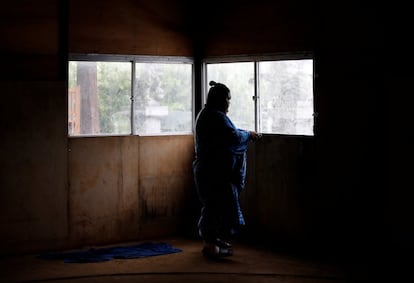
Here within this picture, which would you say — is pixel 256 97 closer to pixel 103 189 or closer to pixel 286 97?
pixel 286 97

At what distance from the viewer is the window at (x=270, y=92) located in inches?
242

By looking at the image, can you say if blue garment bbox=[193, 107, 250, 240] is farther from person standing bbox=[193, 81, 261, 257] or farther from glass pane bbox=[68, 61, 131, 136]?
glass pane bbox=[68, 61, 131, 136]

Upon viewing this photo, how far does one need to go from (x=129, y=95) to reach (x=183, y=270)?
A: 7.05 ft

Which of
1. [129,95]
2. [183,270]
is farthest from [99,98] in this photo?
[183,270]

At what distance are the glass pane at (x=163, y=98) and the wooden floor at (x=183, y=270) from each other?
1.57m

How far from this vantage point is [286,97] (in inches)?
248

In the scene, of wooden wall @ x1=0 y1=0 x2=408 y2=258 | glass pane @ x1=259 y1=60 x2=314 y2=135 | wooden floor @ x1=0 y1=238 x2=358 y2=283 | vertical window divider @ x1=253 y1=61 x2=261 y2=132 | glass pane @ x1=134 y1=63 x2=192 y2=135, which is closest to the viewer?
wooden floor @ x1=0 y1=238 x2=358 y2=283

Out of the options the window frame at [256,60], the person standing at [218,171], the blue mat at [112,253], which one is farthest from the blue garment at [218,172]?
the window frame at [256,60]

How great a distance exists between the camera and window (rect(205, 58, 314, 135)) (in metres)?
6.15

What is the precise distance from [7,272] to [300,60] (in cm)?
350

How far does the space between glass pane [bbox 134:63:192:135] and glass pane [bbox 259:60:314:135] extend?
98 centimetres

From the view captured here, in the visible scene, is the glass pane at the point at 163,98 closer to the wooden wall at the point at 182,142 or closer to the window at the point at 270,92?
the wooden wall at the point at 182,142

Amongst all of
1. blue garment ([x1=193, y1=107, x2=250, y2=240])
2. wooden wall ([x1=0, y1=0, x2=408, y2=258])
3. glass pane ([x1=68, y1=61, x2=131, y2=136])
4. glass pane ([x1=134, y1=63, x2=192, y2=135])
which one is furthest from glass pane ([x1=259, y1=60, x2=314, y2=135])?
glass pane ([x1=68, y1=61, x2=131, y2=136])

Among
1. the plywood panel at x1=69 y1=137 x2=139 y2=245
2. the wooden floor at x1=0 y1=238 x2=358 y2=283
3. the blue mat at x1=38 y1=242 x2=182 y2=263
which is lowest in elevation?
the wooden floor at x1=0 y1=238 x2=358 y2=283
